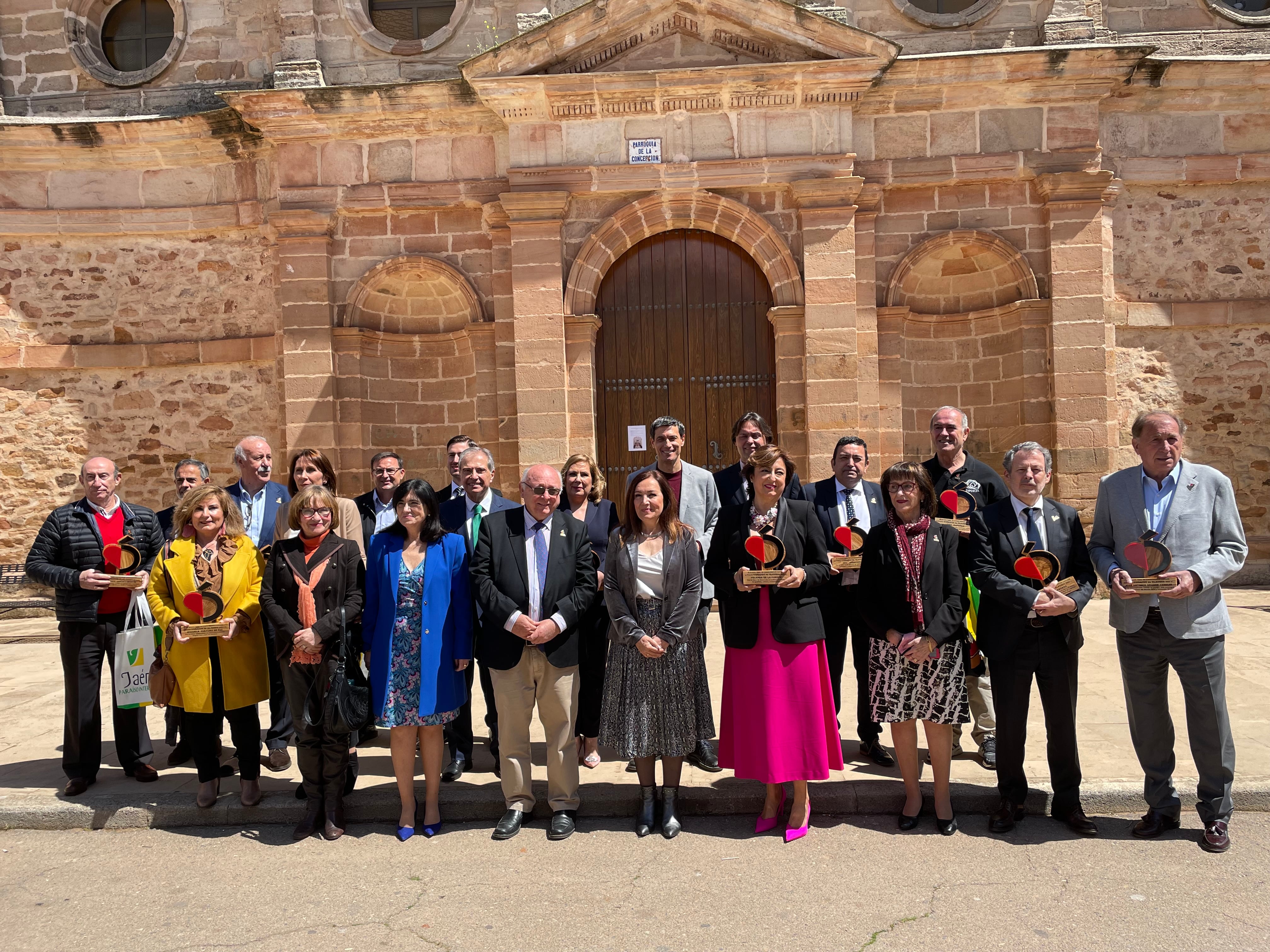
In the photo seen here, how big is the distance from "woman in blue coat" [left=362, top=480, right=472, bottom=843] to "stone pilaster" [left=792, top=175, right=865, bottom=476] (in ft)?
19.5

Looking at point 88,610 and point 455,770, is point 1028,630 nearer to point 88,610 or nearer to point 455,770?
point 455,770

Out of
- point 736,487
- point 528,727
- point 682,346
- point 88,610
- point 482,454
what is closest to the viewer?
point 528,727

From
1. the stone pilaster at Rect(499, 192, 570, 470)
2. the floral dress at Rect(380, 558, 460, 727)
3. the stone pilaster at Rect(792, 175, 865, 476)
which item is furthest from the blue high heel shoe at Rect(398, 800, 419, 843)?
the stone pilaster at Rect(792, 175, 865, 476)

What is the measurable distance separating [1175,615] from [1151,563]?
28 cm

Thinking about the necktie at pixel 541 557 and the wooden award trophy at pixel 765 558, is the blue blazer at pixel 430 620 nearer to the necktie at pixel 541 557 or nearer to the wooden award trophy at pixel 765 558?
the necktie at pixel 541 557

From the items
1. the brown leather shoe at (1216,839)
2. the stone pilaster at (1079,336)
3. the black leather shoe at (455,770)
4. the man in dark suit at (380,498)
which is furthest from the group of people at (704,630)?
the stone pilaster at (1079,336)

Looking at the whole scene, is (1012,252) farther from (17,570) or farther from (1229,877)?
(17,570)

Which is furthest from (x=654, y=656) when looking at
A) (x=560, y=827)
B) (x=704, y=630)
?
(x=560, y=827)

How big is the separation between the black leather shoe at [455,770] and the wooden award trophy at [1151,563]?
11.5 feet

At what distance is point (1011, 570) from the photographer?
436 centimetres

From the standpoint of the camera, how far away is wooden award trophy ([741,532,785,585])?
4.24 metres

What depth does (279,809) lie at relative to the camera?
15.6ft

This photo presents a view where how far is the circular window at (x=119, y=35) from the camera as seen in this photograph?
37.1ft

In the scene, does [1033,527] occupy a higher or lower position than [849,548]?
higher
